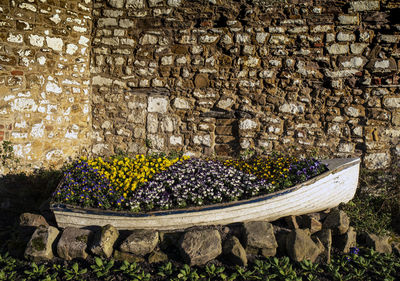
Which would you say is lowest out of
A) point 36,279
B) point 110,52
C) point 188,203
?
point 36,279

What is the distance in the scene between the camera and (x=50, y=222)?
3805 mm

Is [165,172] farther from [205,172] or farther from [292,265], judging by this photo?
[292,265]

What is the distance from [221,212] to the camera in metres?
3.47

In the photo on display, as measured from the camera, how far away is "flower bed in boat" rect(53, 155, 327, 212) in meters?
3.58

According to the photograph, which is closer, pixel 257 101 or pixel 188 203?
pixel 188 203

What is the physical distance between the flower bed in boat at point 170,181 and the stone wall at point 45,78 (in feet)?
3.55

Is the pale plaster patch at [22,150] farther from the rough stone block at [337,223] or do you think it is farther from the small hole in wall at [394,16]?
the small hole in wall at [394,16]

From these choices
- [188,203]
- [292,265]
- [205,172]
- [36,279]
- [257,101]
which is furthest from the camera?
[257,101]

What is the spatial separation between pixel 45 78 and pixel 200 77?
8.25 ft

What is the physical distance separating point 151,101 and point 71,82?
1386 millimetres

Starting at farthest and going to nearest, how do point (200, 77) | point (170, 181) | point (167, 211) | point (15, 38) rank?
1. point (200, 77)
2. point (15, 38)
3. point (170, 181)
4. point (167, 211)

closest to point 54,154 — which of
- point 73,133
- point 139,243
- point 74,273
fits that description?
point 73,133

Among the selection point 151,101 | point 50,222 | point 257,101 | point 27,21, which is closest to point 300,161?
point 257,101

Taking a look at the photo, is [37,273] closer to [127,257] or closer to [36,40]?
[127,257]
